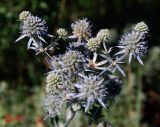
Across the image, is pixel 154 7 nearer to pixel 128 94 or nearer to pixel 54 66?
pixel 128 94

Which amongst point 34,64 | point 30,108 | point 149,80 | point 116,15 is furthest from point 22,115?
point 116,15

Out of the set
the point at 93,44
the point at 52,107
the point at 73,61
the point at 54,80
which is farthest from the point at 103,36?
the point at 52,107

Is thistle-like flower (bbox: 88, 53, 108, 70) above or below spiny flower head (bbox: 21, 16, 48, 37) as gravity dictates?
below

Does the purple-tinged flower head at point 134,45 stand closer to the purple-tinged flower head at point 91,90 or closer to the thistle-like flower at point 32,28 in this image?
the purple-tinged flower head at point 91,90

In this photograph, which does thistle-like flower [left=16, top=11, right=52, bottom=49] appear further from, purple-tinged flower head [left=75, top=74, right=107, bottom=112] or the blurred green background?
the blurred green background

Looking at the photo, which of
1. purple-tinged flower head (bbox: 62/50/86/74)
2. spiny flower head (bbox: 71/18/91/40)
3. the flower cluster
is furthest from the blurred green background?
purple-tinged flower head (bbox: 62/50/86/74)
